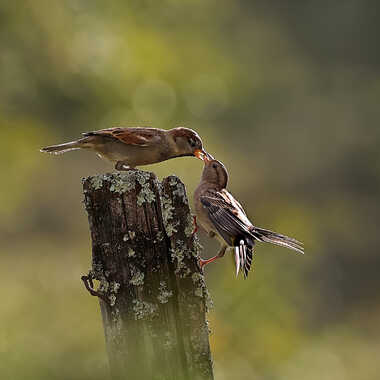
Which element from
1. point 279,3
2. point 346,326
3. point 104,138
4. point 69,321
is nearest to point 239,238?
point 104,138

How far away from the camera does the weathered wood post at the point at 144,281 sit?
321 centimetres

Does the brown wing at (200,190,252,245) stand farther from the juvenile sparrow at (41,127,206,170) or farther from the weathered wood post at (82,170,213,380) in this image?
the weathered wood post at (82,170,213,380)

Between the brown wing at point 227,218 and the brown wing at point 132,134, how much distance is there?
566 mm

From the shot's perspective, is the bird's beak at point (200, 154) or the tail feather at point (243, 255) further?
the bird's beak at point (200, 154)

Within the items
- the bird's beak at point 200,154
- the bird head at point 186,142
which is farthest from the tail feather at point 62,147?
the bird's beak at point 200,154

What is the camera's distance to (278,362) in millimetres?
8906

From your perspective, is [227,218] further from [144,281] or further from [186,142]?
[144,281]

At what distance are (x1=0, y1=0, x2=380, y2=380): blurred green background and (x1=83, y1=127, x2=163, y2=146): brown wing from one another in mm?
1396

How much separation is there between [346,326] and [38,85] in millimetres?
5709

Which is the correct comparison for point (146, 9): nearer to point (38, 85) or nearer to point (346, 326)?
point (38, 85)

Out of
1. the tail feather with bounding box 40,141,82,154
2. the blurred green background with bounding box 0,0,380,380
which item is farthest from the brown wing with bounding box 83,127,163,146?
the blurred green background with bounding box 0,0,380,380

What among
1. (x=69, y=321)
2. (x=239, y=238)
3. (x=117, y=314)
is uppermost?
(x=69, y=321)

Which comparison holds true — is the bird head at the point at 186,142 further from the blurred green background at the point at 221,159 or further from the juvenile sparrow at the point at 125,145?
the blurred green background at the point at 221,159

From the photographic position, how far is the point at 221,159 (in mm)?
12383
